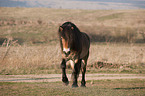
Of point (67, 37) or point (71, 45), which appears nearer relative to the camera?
point (67, 37)

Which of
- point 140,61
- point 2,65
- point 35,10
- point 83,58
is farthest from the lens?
point 35,10

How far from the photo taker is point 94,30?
4888 centimetres

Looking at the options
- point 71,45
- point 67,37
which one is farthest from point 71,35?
point 71,45

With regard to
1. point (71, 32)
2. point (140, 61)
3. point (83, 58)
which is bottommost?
point (140, 61)

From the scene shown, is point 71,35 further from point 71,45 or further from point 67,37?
point 71,45

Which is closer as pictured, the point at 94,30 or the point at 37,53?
the point at 37,53

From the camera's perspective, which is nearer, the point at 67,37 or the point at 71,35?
the point at 67,37

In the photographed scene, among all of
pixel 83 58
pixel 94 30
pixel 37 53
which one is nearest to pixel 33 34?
pixel 94 30

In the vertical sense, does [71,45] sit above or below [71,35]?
below

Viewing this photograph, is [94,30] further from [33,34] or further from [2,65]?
[2,65]

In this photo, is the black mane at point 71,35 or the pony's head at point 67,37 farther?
the black mane at point 71,35

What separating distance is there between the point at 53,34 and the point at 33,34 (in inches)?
136

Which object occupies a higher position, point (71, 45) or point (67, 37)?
point (67, 37)

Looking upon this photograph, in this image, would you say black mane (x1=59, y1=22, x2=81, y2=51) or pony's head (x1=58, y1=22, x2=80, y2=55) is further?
black mane (x1=59, y1=22, x2=81, y2=51)
